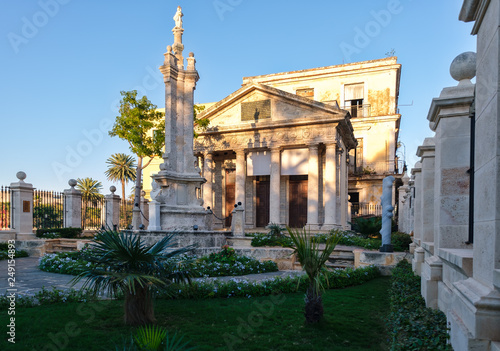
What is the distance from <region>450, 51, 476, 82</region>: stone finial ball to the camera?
4328mm

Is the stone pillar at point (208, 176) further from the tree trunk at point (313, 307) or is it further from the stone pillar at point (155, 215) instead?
the tree trunk at point (313, 307)

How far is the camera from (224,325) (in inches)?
188

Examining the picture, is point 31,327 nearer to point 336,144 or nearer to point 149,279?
point 149,279

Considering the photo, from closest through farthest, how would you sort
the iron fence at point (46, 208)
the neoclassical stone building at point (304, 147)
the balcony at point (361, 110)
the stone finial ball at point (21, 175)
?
the stone finial ball at point (21, 175)
the iron fence at point (46, 208)
the neoclassical stone building at point (304, 147)
the balcony at point (361, 110)

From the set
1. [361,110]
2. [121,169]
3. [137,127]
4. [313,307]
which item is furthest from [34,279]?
[121,169]

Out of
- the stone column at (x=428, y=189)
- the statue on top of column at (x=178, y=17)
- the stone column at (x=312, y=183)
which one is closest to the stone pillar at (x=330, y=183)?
the stone column at (x=312, y=183)

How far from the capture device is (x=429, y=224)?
6355 mm

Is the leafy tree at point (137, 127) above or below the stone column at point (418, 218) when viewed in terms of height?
above

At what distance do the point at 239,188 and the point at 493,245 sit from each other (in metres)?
19.0

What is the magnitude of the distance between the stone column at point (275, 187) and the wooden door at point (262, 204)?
7.44ft

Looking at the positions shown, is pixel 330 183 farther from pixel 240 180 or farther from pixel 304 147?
pixel 240 180

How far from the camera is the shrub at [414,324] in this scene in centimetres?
333

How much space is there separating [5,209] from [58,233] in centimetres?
241

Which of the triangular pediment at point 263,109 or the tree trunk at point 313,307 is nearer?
the tree trunk at point 313,307
